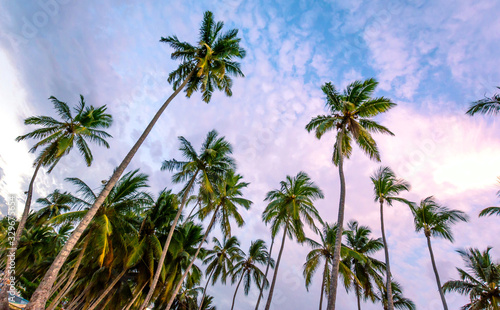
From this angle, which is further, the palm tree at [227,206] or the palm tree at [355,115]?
the palm tree at [227,206]

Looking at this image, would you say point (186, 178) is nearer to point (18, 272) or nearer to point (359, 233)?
point (359, 233)

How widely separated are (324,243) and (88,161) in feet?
75.9

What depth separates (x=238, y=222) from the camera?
21203 millimetres

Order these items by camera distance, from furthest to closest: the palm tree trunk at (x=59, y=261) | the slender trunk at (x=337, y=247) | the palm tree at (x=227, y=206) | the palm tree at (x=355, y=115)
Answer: the palm tree at (x=227, y=206), the palm tree at (x=355, y=115), the slender trunk at (x=337, y=247), the palm tree trunk at (x=59, y=261)

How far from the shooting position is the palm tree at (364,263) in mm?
23356

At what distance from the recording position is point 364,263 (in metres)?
23.6

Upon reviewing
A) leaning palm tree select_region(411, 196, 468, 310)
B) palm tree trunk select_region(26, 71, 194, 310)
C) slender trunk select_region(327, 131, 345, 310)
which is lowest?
palm tree trunk select_region(26, 71, 194, 310)

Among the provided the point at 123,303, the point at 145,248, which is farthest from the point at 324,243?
the point at 123,303

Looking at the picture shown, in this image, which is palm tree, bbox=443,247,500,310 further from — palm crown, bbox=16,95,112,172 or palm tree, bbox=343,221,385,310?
palm crown, bbox=16,95,112,172

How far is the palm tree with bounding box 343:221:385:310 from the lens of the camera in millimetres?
23356

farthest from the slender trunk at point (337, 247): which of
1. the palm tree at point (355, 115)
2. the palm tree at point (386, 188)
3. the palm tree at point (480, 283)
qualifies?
the palm tree at point (480, 283)

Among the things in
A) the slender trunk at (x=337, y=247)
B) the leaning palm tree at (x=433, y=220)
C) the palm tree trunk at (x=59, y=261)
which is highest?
the leaning palm tree at (x=433, y=220)

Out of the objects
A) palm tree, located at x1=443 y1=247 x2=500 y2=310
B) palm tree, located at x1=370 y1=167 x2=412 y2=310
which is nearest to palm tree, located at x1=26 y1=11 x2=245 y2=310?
palm tree, located at x1=370 y1=167 x2=412 y2=310

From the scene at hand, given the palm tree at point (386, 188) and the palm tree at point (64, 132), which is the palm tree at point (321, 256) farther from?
the palm tree at point (64, 132)
